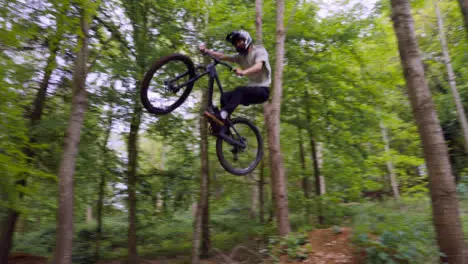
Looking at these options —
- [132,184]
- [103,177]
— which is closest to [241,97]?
[132,184]

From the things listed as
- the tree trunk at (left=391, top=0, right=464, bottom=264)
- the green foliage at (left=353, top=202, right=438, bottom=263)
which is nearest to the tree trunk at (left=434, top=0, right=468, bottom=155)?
the green foliage at (left=353, top=202, right=438, bottom=263)

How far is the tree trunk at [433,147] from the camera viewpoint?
15.1ft

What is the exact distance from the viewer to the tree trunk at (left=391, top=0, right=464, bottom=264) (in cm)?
460

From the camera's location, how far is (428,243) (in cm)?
571

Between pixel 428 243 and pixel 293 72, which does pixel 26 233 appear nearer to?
pixel 293 72

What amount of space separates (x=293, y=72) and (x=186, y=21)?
131 inches

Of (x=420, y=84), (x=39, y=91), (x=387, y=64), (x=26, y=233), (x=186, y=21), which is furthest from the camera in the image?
(x=26, y=233)

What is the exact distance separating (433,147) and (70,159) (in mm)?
5468

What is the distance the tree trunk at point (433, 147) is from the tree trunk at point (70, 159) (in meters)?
5.00

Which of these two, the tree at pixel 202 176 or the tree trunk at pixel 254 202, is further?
the tree trunk at pixel 254 202

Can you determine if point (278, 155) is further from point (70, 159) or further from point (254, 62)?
point (70, 159)

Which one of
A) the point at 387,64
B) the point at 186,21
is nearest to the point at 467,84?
the point at 387,64

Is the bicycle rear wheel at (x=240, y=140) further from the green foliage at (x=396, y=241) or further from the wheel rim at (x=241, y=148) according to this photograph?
the green foliage at (x=396, y=241)

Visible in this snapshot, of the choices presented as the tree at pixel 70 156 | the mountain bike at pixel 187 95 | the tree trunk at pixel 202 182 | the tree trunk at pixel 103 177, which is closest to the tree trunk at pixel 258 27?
the mountain bike at pixel 187 95
